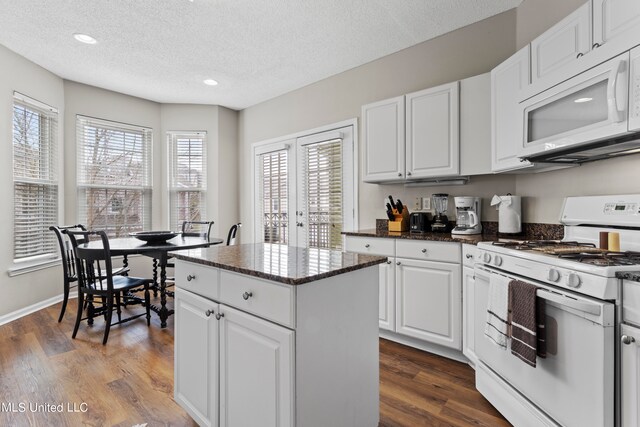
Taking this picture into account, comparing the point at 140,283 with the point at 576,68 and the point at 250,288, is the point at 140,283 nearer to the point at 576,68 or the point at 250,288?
the point at 250,288

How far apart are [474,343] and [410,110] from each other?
1.89 meters

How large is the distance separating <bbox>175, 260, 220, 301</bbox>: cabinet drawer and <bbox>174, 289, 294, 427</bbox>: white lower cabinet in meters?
0.04

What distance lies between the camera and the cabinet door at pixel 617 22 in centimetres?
144

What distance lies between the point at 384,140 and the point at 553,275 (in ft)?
6.37

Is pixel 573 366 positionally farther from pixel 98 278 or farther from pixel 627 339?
pixel 98 278

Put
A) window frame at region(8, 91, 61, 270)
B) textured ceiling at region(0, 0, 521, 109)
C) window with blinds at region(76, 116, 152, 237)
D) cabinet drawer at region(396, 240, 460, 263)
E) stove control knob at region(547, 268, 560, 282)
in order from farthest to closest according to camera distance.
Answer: window with blinds at region(76, 116, 152, 237) → window frame at region(8, 91, 61, 270) → textured ceiling at region(0, 0, 521, 109) → cabinet drawer at region(396, 240, 460, 263) → stove control knob at region(547, 268, 560, 282)

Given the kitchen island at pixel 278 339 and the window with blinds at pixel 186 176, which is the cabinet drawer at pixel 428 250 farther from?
the window with blinds at pixel 186 176

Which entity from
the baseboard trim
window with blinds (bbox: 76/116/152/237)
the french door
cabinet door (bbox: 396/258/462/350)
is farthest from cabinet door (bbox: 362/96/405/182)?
the baseboard trim

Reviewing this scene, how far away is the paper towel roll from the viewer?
96.7 inches

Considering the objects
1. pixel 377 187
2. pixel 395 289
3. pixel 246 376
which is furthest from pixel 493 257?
pixel 377 187

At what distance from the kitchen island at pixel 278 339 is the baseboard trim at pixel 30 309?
2.81 meters

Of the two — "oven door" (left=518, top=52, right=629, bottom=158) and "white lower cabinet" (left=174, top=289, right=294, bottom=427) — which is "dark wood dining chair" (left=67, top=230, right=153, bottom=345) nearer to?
"white lower cabinet" (left=174, top=289, right=294, bottom=427)

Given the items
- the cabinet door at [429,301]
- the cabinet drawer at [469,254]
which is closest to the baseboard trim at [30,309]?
the cabinet door at [429,301]

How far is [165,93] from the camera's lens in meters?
4.52
